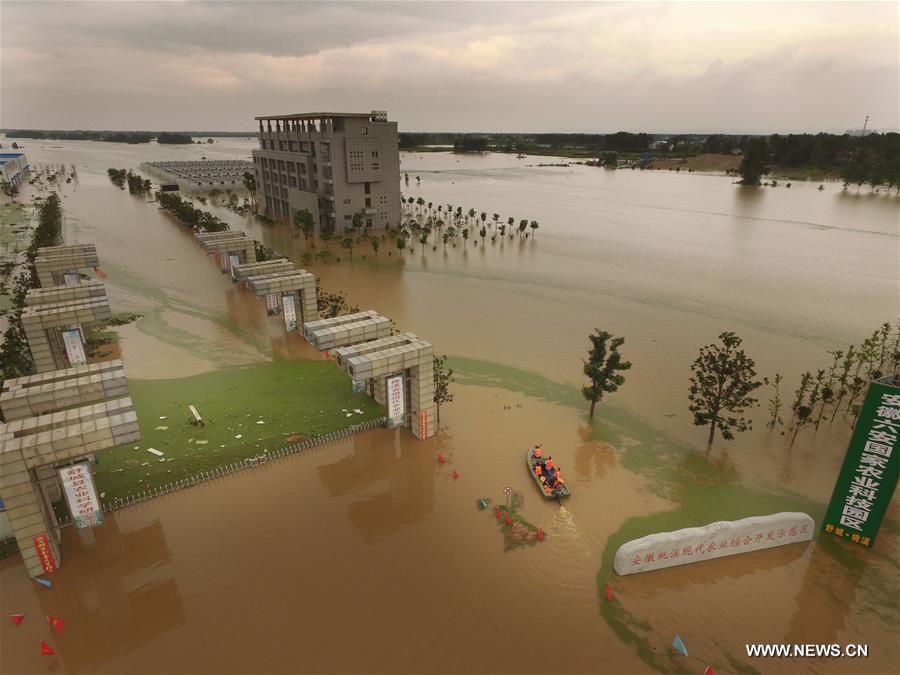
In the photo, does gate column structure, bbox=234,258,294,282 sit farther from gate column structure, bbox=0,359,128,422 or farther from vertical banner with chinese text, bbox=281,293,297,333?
gate column structure, bbox=0,359,128,422

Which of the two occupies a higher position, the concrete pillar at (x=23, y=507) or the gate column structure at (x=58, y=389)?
the gate column structure at (x=58, y=389)

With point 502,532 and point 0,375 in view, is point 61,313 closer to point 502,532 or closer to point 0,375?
point 0,375

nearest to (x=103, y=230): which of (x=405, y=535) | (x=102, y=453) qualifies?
(x=102, y=453)

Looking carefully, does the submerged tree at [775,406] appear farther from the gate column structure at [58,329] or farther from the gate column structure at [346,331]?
the gate column structure at [58,329]

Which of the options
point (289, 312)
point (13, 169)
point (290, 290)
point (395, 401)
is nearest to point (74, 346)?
point (289, 312)

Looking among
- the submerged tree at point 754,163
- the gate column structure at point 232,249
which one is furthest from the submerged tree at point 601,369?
the submerged tree at point 754,163

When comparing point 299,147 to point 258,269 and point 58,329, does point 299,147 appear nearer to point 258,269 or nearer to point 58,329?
point 258,269

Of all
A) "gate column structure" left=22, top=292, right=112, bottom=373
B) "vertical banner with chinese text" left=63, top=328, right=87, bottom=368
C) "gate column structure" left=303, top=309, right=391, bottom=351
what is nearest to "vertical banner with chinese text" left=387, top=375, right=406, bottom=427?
"gate column structure" left=303, top=309, right=391, bottom=351
